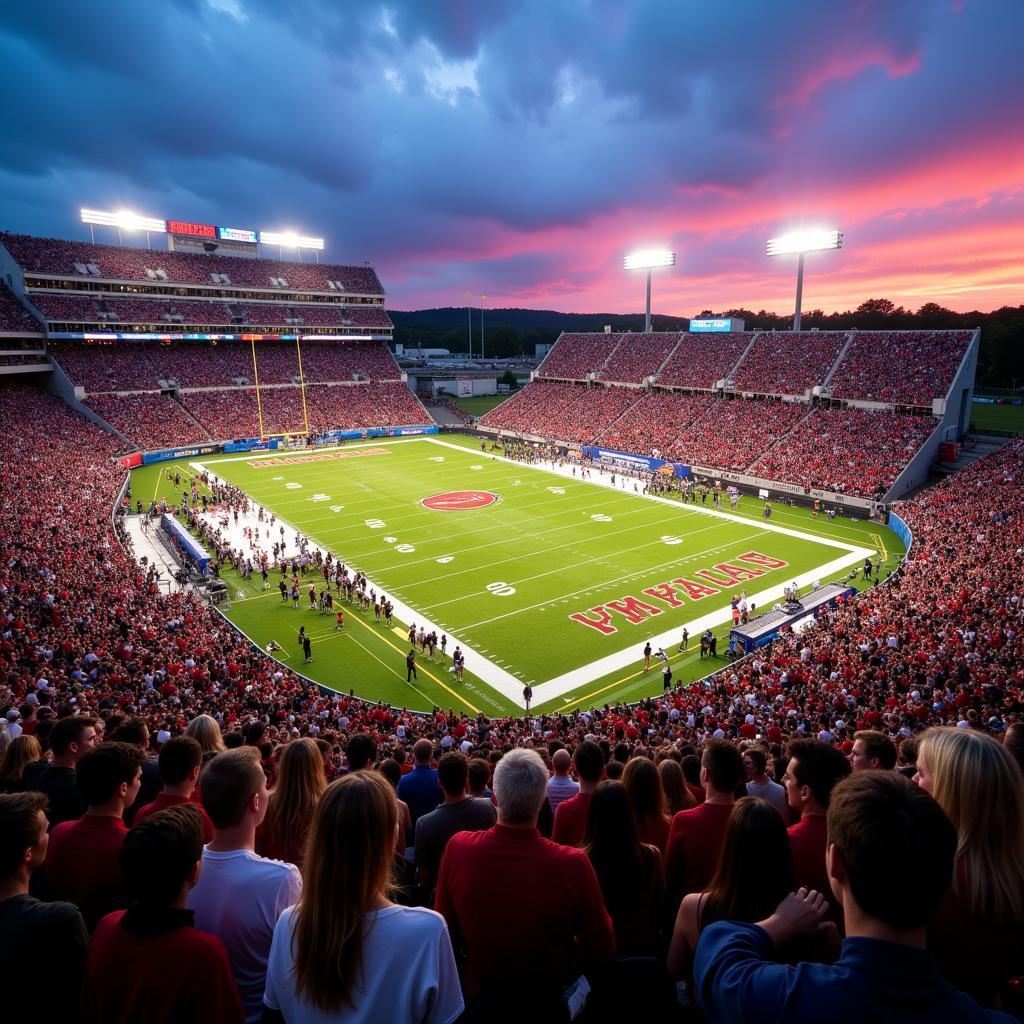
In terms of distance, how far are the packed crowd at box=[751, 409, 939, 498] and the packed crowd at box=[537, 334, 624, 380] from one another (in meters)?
28.6

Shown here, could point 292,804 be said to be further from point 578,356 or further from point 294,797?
point 578,356

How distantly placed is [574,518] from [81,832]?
1363 inches

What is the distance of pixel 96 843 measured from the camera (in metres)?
3.84

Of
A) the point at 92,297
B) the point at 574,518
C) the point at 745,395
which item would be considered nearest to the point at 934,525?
the point at 574,518

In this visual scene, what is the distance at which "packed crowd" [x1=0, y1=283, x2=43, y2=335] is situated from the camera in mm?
53569

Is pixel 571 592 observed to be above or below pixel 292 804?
below

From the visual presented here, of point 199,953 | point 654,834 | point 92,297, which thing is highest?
point 92,297

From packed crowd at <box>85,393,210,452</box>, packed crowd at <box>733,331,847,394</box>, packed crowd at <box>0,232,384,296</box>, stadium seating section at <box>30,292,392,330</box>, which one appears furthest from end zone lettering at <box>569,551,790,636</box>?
packed crowd at <box>0,232,384,296</box>

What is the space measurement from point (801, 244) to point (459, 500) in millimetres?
35645

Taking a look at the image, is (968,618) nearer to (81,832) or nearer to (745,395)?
(81,832)

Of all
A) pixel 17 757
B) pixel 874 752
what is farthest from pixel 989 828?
pixel 17 757

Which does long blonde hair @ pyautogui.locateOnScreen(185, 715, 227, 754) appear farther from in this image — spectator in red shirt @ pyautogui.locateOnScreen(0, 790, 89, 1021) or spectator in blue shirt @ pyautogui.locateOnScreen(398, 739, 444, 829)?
spectator in red shirt @ pyautogui.locateOnScreen(0, 790, 89, 1021)

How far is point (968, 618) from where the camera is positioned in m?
17.6

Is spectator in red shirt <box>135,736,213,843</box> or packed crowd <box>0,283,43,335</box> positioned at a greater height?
packed crowd <box>0,283,43,335</box>
